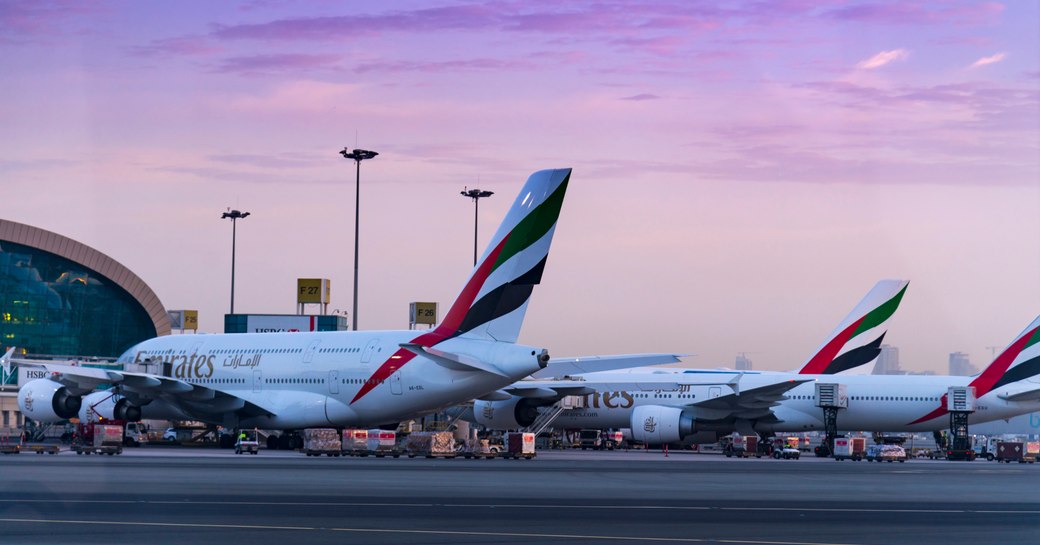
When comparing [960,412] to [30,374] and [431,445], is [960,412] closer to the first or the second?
[431,445]

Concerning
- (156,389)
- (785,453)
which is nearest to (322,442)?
(156,389)

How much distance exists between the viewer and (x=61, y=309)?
303 feet

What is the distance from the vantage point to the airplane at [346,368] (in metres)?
45.0

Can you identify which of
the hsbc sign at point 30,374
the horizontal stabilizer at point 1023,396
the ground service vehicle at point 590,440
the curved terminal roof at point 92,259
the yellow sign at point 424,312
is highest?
the curved terminal roof at point 92,259

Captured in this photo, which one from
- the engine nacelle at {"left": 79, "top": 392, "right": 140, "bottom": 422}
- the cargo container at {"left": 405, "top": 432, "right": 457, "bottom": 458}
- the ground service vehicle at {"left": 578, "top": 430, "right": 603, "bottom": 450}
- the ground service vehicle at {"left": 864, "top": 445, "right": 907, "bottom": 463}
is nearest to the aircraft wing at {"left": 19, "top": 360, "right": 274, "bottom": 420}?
the engine nacelle at {"left": 79, "top": 392, "right": 140, "bottom": 422}

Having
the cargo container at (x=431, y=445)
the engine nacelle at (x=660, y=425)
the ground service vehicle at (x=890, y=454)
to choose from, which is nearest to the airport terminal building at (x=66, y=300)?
the engine nacelle at (x=660, y=425)

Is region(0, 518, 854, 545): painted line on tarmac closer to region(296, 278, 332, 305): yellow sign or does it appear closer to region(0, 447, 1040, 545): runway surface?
region(0, 447, 1040, 545): runway surface

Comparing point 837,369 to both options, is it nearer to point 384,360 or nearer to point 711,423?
point 711,423

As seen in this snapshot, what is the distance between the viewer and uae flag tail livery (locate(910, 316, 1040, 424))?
2434 inches

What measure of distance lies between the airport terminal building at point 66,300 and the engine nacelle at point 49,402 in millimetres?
33116

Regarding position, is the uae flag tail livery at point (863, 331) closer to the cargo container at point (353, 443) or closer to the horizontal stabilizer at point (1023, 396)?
the horizontal stabilizer at point (1023, 396)

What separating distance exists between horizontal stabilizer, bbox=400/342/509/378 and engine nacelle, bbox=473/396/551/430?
1693 centimetres

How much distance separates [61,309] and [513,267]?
187 feet

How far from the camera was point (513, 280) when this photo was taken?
149 feet
